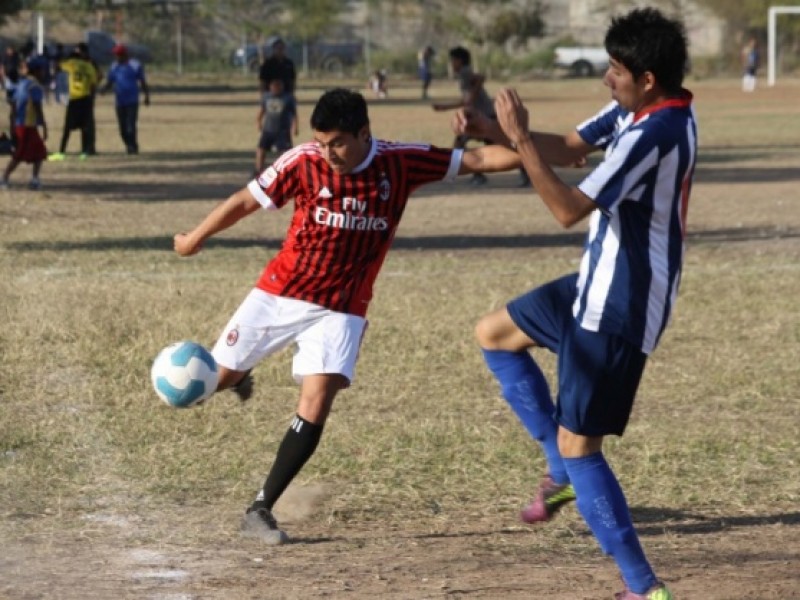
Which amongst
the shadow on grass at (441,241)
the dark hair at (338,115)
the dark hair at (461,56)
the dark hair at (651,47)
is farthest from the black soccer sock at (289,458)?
the dark hair at (461,56)

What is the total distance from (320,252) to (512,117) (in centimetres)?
161

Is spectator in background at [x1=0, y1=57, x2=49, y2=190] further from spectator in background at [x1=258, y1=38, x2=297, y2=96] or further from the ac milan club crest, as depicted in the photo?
the ac milan club crest

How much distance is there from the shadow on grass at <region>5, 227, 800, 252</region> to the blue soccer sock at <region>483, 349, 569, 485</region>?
9614 mm

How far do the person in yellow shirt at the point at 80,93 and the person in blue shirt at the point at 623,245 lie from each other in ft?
78.2

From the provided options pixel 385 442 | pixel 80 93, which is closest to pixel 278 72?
pixel 80 93

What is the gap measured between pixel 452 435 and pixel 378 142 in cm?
213

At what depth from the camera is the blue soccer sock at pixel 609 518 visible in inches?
214

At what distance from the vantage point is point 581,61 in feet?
255

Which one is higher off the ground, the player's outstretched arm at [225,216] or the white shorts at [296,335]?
the player's outstretched arm at [225,216]

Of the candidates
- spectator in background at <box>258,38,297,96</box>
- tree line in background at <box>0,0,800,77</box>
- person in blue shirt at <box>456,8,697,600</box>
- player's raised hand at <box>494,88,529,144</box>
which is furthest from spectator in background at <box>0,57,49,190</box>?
tree line in background at <box>0,0,800,77</box>

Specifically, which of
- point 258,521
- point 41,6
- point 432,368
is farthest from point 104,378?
point 41,6

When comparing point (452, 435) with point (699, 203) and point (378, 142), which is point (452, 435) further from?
point (699, 203)

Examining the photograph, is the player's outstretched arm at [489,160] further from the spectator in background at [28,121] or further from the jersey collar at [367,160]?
the spectator in background at [28,121]

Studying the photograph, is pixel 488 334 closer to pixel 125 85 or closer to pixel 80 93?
pixel 80 93
